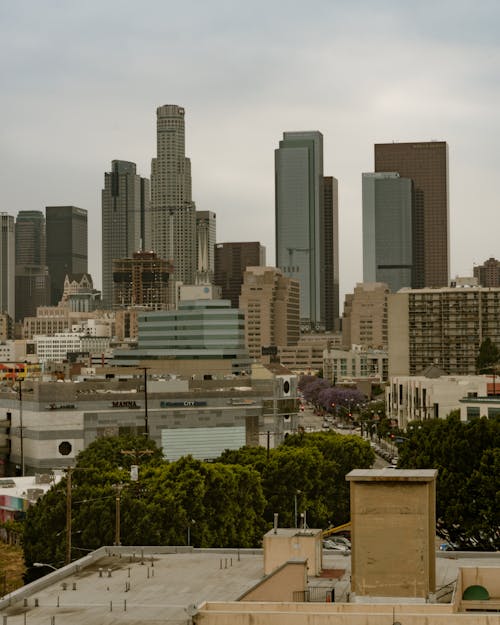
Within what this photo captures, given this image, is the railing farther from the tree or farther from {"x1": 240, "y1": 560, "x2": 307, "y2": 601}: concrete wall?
the tree

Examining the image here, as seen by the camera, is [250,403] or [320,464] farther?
[250,403]

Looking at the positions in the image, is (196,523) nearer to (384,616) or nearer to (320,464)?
(320,464)

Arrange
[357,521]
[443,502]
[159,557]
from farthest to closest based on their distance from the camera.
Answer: [443,502], [159,557], [357,521]

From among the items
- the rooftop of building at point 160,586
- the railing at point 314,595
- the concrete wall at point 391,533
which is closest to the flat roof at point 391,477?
the concrete wall at point 391,533

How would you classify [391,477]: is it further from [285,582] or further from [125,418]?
[125,418]

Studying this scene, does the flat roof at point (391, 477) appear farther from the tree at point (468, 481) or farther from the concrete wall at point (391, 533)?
the tree at point (468, 481)

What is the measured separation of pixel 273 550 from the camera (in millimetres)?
45406

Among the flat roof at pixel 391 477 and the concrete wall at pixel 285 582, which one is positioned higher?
the flat roof at pixel 391 477

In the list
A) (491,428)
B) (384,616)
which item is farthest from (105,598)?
(491,428)

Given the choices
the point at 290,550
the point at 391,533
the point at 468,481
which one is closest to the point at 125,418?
the point at 468,481

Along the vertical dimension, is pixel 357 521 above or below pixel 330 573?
above

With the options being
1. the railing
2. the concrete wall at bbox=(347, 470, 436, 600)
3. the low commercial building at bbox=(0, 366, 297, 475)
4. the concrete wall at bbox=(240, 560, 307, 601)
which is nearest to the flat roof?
the concrete wall at bbox=(347, 470, 436, 600)

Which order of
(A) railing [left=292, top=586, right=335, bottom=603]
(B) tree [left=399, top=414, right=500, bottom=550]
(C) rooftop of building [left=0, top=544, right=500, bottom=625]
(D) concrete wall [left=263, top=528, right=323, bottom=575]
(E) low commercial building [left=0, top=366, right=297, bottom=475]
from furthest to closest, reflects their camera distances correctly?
(E) low commercial building [left=0, top=366, right=297, bottom=475]
(B) tree [left=399, top=414, right=500, bottom=550]
(D) concrete wall [left=263, top=528, right=323, bottom=575]
(A) railing [left=292, top=586, right=335, bottom=603]
(C) rooftop of building [left=0, top=544, right=500, bottom=625]

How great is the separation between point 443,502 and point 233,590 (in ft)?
126
